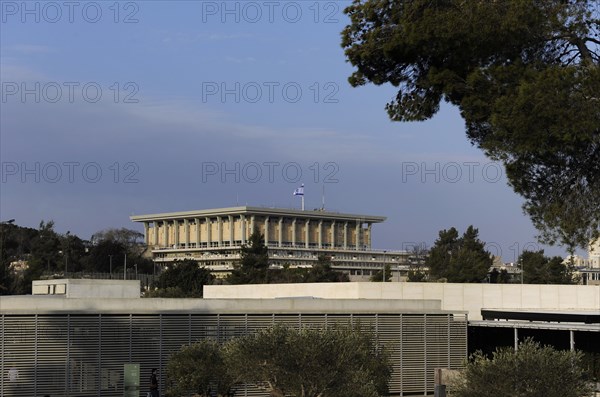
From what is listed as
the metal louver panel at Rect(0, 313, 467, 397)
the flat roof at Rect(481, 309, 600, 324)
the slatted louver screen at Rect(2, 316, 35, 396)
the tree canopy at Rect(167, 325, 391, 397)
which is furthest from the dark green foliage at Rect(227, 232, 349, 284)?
the tree canopy at Rect(167, 325, 391, 397)

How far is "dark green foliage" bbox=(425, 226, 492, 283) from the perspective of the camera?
106m

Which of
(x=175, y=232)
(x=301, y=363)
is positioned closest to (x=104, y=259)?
(x=175, y=232)

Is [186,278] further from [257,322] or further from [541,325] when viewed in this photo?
[541,325]

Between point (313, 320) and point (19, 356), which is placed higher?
point (313, 320)

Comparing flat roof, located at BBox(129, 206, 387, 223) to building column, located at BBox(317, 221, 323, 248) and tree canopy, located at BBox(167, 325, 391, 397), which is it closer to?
building column, located at BBox(317, 221, 323, 248)

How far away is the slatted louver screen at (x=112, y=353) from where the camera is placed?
35125mm

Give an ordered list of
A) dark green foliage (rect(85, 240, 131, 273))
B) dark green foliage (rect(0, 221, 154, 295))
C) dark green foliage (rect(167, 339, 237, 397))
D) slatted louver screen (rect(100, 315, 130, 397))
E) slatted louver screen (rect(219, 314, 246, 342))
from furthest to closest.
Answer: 1. dark green foliage (rect(85, 240, 131, 273))
2. dark green foliage (rect(0, 221, 154, 295))
3. slatted louver screen (rect(219, 314, 246, 342))
4. slatted louver screen (rect(100, 315, 130, 397))
5. dark green foliage (rect(167, 339, 237, 397))

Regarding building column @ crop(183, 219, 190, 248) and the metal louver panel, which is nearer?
the metal louver panel

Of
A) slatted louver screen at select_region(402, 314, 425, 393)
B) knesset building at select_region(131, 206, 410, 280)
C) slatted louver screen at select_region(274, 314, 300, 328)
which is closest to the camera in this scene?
slatted louver screen at select_region(274, 314, 300, 328)

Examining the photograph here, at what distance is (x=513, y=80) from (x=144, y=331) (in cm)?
1832

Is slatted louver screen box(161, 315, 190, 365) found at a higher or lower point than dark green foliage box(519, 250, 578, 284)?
lower

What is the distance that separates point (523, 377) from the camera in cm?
2217

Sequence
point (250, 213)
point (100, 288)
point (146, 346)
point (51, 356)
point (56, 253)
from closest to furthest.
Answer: point (51, 356)
point (146, 346)
point (100, 288)
point (56, 253)
point (250, 213)

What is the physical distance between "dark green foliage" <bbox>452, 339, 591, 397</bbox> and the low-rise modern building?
12430 millimetres
